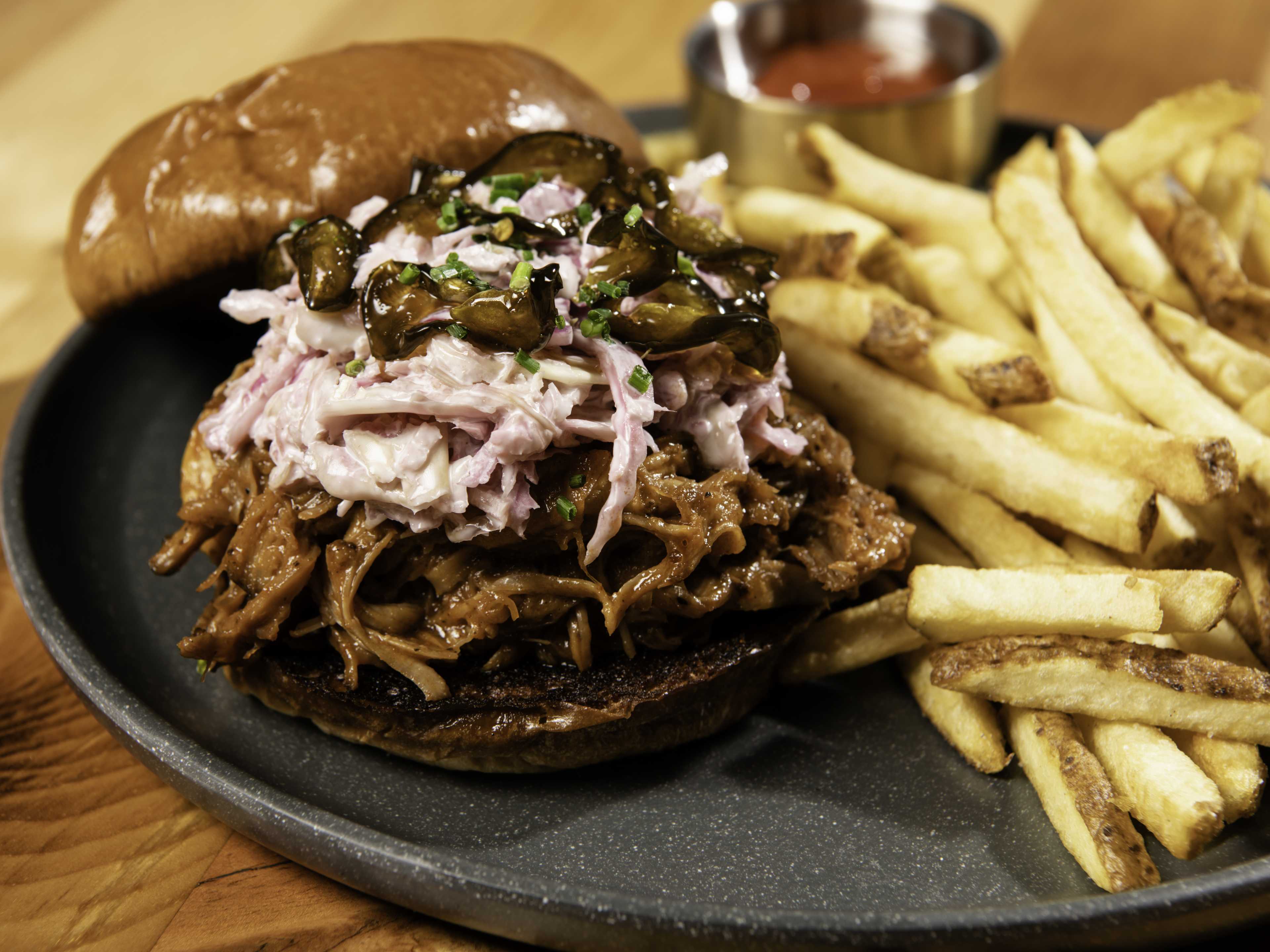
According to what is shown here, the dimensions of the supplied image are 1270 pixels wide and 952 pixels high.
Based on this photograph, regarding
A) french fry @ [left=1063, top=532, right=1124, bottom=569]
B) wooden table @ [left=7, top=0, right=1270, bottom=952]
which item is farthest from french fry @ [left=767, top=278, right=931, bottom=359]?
wooden table @ [left=7, top=0, right=1270, bottom=952]

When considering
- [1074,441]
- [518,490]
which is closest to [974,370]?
[1074,441]

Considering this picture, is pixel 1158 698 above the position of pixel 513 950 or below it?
above

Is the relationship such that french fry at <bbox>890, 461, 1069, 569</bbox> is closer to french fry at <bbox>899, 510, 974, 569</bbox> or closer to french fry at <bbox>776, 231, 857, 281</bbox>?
french fry at <bbox>899, 510, 974, 569</bbox>

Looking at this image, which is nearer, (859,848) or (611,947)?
(611,947)

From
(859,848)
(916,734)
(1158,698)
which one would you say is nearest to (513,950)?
(859,848)

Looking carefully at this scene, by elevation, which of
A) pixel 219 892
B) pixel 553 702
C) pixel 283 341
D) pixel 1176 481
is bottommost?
pixel 219 892

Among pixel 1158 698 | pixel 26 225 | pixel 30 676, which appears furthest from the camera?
pixel 26 225

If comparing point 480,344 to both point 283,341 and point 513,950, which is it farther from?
point 513,950
